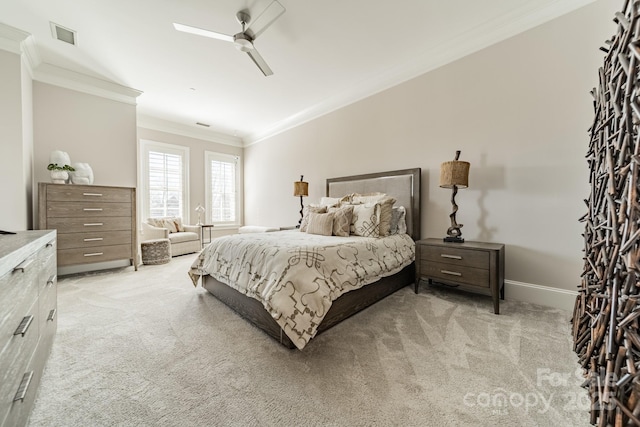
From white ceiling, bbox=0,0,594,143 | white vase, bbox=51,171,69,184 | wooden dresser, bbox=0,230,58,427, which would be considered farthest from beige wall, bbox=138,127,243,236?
wooden dresser, bbox=0,230,58,427

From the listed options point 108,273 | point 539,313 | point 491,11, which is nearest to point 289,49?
point 491,11

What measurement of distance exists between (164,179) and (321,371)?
554 centimetres

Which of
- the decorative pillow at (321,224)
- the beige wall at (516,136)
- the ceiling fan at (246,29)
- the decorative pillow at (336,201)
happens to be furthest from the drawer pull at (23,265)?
the beige wall at (516,136)

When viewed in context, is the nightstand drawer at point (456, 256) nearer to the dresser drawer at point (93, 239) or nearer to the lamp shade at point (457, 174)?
the lamp shade at point (457, 174)

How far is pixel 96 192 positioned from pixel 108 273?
3.97 feet

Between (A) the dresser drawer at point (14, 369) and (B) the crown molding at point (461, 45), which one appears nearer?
(A) the dresser drawer at point (14, 369)

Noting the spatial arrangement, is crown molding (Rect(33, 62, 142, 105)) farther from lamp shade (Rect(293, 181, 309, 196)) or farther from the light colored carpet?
the light colored carpet

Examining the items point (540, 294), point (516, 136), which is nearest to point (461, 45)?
point (516, 136)

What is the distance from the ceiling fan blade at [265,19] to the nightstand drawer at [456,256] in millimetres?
2682

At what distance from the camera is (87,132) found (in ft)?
12.0

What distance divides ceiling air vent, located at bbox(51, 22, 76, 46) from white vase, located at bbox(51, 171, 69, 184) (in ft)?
5.37

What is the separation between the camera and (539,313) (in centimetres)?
209

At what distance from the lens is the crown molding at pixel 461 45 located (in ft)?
7.39

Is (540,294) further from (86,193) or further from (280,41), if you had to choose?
(86,193)
